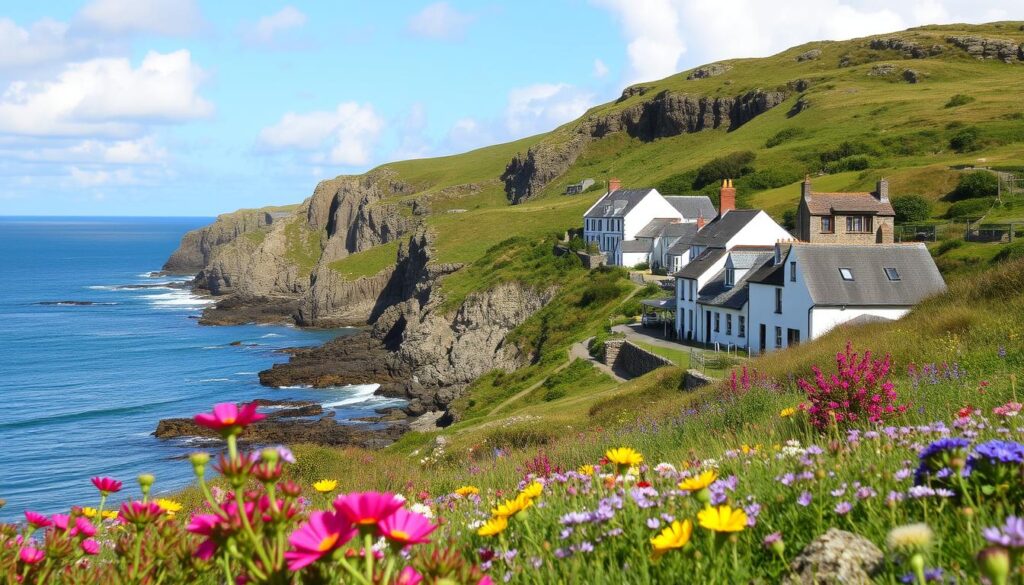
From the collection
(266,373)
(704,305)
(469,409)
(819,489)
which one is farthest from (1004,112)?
(819,489)

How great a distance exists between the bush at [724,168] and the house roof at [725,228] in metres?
55.1

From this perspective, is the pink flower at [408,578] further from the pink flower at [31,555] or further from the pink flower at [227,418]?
the pink flower at [31,555]

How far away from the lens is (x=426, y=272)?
114 m

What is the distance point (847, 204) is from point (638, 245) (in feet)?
92.3

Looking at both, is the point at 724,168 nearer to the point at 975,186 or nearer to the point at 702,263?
the point at 975,186

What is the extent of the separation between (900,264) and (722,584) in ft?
144

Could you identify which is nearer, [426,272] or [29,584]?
[29,584]

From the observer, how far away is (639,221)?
91.2 meters

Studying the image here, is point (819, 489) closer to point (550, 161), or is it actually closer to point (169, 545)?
point (169, 545)

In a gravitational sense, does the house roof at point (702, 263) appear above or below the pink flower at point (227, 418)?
below

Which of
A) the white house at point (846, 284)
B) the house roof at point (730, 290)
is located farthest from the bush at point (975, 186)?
the white house at point (846, 284)

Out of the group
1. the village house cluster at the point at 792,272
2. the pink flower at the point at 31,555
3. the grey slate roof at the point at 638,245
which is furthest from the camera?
→ the grey slate roof at the point at 638,245

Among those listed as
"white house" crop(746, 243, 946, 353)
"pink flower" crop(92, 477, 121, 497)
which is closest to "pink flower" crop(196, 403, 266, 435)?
"pink flower" crop(92, 477, 121, 497)

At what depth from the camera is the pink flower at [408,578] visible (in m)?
2.95
